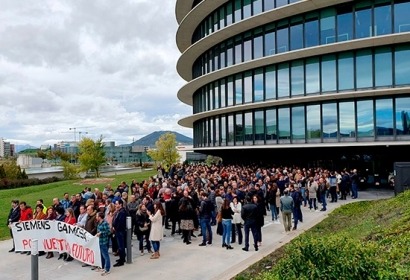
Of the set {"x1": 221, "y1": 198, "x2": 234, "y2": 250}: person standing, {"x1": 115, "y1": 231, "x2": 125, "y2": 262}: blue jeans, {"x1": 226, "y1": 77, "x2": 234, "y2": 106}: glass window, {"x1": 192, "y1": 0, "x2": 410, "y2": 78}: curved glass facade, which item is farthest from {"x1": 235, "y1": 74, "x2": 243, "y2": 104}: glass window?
{"x1": 115, "y1": 231, "x2": 125, "y2": 262}: blue jeans

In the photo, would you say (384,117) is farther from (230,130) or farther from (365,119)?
(230,130)

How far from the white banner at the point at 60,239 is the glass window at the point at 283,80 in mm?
22373

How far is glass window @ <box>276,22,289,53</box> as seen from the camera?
30117 millimetres

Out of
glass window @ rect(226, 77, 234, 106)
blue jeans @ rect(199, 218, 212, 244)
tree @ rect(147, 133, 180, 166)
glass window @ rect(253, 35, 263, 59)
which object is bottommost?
blue jeans @ rect(199, 218, 212, 244)

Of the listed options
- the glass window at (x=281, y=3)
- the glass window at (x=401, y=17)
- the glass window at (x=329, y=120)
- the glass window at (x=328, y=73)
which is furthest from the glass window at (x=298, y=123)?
the glass window at (x=401, y=17)

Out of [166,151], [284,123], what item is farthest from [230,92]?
[166,151]

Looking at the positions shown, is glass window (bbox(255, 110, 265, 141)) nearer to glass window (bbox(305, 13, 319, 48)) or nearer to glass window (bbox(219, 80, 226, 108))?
glass window (bbox(219, 80, 226, 108))

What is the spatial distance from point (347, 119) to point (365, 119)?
127cm

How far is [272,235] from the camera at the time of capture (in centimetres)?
1507

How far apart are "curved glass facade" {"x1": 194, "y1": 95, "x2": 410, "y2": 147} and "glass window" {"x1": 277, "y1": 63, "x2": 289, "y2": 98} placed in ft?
4.33

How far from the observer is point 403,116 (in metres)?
26.1

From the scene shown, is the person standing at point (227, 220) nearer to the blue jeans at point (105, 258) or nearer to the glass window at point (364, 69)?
the blue jeans at point (105, 258)

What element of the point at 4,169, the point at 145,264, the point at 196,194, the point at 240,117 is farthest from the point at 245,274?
the point at 4,169

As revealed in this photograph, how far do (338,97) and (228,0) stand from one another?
14416mm
